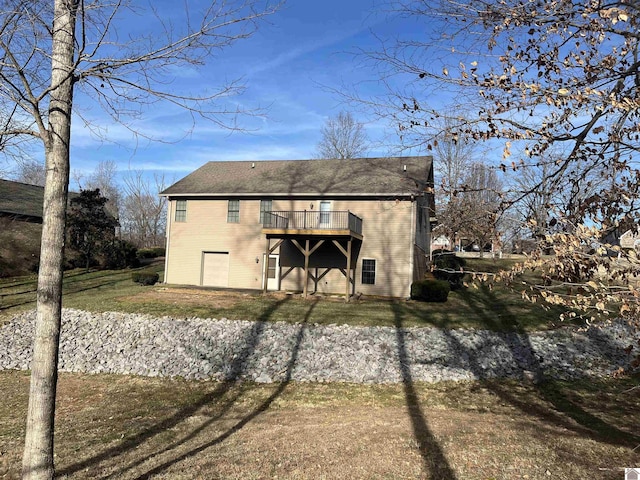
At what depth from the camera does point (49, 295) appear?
3955 mm

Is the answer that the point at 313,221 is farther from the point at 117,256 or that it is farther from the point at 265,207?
the point at 117,256

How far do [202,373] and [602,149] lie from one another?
9.92 metres

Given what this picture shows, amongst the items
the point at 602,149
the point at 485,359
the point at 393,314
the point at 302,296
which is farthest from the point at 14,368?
the point at 602,149

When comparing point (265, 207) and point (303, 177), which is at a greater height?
point (303, 177)

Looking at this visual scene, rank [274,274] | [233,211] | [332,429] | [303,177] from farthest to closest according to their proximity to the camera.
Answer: [303,177]
[233,211]
[274,274]
[332,429]

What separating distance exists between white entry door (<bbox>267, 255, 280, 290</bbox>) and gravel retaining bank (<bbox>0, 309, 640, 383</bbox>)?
22.6ft

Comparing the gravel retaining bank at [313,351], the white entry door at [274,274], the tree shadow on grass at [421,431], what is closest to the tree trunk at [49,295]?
the tree shadow on grass at [421,431]

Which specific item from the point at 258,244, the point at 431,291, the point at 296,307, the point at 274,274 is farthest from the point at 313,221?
the point at 431,291

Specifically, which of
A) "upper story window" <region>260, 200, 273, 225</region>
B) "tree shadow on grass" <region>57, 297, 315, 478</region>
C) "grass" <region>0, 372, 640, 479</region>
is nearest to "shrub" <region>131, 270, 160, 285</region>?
"upper story window" <region>260, 200, 273, 225</region>

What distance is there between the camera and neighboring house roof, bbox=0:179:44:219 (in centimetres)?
2833

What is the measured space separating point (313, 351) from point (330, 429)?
4.93 meters

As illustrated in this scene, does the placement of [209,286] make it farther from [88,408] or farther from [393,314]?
[88,408]

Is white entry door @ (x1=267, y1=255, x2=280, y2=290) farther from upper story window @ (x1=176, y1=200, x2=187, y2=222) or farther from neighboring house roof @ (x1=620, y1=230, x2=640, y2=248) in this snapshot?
neighboring house roof @ (x1=620, y1=230, x2=640, y2=248)

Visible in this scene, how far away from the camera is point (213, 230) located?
22641 mm
